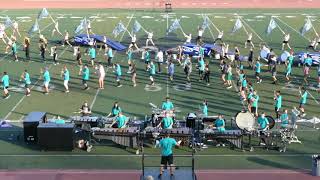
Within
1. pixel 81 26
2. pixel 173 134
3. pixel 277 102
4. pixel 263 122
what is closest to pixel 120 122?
pixel 173 134

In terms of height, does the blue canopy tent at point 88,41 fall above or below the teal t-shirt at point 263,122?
above

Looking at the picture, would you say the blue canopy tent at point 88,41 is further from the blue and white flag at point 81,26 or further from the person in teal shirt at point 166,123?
the person in teal shirt at point 166,123

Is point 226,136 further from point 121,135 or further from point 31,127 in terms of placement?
point 31,127

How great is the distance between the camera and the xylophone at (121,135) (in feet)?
58.8

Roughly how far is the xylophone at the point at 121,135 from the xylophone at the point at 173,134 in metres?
0.36

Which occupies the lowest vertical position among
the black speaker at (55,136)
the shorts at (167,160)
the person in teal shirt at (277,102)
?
the shorts at (167,160)

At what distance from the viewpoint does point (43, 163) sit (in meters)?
16.9

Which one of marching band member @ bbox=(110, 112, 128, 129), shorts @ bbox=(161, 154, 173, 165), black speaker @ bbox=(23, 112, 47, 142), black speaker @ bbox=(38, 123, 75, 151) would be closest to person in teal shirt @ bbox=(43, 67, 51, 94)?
black speaker @ bbox=(23, 112, 47, 142)

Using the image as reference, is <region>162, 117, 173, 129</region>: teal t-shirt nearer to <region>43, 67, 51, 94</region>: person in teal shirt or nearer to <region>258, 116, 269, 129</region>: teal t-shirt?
<region>258, 116, 269, 129</region>: teal t-shirt

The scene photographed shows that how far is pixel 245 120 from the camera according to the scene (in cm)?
1755

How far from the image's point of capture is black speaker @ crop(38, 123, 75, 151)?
17.7m

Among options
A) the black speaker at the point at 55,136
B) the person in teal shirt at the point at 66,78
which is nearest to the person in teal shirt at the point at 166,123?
the black speaker at the point at 55,136

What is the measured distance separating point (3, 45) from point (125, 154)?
64.7 feet

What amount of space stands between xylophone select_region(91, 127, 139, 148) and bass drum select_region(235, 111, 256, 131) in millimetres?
3318
